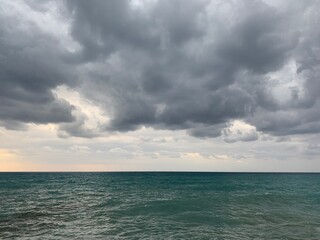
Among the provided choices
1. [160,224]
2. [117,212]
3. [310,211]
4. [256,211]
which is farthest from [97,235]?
[310,211]

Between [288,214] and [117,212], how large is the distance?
25574mm

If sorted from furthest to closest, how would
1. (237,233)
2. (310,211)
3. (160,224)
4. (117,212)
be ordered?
(310,211) → (117,212) → (160,224) → (237,233)

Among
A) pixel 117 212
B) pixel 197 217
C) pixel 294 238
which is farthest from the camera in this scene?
pixel 117 212

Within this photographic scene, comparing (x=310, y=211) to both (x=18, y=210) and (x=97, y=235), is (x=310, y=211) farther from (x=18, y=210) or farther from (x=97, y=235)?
(x=18, y=210)

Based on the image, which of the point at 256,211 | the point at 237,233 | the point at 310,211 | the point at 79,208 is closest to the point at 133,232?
the point at 237,233

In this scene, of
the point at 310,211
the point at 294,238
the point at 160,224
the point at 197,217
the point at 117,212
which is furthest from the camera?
the point at 310,211

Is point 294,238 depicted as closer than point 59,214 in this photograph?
Yes

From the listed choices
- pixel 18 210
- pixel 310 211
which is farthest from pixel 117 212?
pixel 310 211

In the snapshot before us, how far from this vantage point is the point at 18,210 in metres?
42.8

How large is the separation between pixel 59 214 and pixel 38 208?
7778 mm

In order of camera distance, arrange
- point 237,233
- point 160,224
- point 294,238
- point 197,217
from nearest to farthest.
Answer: point 294,238, point 237,233, point 160,224, point 197,217

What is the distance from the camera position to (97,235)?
91.8ft

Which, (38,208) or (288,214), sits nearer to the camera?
(288,214)

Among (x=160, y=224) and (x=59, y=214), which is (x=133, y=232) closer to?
(x=160, y=224)
